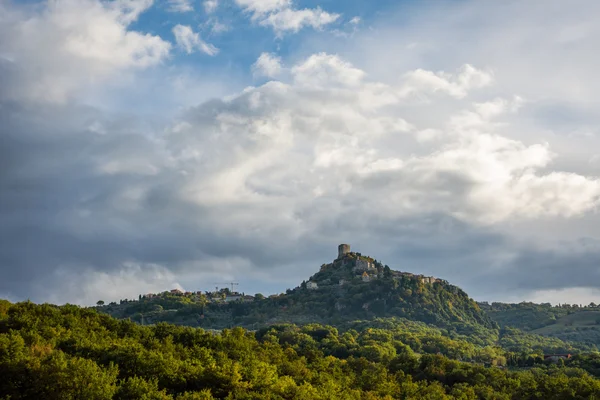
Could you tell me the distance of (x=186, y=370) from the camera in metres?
54.8

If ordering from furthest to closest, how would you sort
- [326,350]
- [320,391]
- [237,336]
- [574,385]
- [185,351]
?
[326,350] < [237,336] < [574,385] < [185,351] < [320,391]

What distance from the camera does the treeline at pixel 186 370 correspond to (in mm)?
45312

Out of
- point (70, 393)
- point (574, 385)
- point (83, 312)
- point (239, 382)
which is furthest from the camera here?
point (83, 312)

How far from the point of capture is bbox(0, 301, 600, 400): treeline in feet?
149

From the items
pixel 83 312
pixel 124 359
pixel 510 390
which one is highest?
pixel 83 312

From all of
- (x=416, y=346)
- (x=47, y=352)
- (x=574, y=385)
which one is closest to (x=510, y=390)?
(x=574, y=385)

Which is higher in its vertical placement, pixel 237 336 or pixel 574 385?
pixel 237 336

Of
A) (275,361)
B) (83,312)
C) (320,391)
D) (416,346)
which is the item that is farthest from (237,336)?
(416,346)

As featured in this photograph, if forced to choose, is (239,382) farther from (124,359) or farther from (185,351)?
(185,351)

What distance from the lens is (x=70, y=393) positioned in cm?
4303

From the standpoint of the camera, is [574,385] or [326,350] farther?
[326,350]

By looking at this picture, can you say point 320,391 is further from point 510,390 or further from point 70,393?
point 510,390

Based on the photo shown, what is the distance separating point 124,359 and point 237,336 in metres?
36.7

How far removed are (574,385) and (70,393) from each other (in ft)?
196
